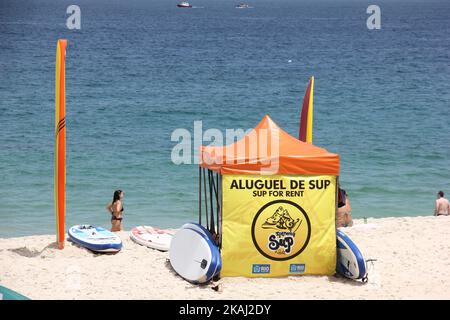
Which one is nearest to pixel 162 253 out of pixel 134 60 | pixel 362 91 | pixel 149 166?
pixel 149 166

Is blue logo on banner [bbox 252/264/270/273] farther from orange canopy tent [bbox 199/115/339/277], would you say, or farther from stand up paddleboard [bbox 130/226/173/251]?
stand up paddleboard [bbox 130/226/173/251]

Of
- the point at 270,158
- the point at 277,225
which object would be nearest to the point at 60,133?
the point at 270,158

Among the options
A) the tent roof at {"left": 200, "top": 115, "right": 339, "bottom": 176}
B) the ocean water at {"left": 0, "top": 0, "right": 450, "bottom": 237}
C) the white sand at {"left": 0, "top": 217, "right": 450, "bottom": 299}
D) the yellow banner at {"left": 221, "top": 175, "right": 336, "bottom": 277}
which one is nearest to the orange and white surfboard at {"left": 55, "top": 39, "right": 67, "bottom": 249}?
the white sand at {"left": 0, "top": 217, "right": 450, "bottom": 299}

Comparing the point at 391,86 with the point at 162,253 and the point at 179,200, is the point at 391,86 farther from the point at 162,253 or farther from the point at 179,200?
the point at 162,253

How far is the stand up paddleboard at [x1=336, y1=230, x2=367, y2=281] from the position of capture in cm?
1126

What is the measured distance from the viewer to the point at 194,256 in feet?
37.3

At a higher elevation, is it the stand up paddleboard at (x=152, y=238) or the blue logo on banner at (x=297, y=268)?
the stand up paddleboard at (x=152, y=238)

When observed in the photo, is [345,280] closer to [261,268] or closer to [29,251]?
[261,268]

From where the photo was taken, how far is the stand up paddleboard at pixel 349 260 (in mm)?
11258

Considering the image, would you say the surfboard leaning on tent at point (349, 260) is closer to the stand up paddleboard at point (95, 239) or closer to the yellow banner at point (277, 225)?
the yellow banner at point (277, 225)

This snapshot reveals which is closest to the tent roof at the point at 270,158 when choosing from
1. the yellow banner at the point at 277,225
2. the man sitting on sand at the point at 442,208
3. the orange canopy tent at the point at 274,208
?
the orange canopy tent at the point at 274,208

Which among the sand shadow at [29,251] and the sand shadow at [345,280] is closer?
the sand shadow at [345,280]

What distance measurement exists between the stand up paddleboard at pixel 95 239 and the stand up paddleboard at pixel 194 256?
1019 millimetres
